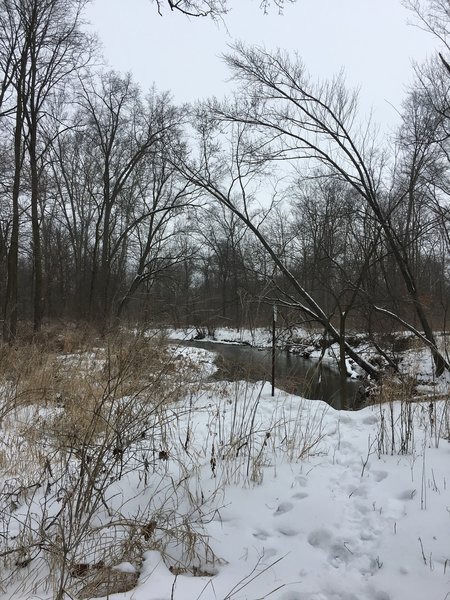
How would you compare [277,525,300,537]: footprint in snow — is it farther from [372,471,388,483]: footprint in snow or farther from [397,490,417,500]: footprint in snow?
[372,471,388,483]: footprint in snow

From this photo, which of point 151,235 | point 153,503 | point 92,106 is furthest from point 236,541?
point 92,106

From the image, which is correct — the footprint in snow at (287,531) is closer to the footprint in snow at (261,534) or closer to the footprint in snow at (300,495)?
the footprint in snow at (261,534)

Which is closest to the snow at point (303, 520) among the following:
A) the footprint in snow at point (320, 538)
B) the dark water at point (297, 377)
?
the footprint in snow at point (320, 538)

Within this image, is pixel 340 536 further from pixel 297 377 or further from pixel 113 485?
pixel 297 377

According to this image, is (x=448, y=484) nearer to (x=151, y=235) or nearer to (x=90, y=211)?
(x=151, y=235)

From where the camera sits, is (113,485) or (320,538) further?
(113,485)

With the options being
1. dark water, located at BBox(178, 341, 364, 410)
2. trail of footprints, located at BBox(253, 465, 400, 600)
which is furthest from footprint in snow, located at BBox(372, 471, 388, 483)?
dark water, located at BBox(178, 341, 364, 410)

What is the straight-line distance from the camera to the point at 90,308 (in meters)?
20.1

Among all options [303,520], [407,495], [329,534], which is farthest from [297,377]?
[329,534]

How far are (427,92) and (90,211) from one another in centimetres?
2422

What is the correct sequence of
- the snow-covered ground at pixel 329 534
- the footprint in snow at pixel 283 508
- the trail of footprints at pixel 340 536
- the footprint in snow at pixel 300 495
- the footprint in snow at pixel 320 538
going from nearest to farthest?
1. the snow-covered ground at pixel 329 534
2. the trail of footprints at pixel 340 536
3. the footprint in snow at pixel 320 538
4. the footprint in snow at pixel 283 508
5. the footprint in snow at pixel 300 495

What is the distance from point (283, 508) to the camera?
8.67 feet

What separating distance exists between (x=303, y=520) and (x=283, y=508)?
0.21 meters

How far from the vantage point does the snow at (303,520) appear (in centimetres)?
190
